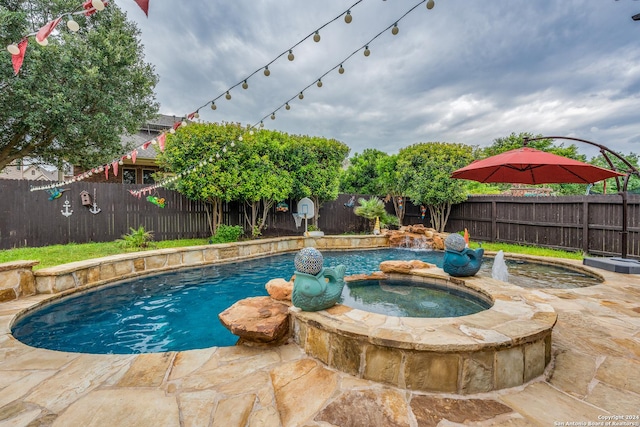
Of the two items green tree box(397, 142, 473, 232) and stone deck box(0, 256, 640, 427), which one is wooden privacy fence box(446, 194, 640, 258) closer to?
green tree box(397, 142, 473, 232)

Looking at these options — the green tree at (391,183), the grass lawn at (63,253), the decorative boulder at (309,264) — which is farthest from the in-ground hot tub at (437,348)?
the green tree at (391,183)

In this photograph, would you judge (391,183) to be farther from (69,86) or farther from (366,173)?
(69,86)

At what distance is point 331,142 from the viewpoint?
10.7 meters

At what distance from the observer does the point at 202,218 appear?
9.97 m

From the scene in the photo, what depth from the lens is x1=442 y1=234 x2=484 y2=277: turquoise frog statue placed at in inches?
156

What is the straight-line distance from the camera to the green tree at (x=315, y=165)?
9.91 m

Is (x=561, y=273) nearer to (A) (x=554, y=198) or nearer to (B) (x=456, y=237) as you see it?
(B) (x=456, y=237)

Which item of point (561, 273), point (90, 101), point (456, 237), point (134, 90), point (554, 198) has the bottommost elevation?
point (561, 273)

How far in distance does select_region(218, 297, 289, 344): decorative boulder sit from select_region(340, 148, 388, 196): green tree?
42.3ft

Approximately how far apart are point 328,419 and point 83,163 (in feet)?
49.2

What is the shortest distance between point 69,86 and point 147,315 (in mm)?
9907

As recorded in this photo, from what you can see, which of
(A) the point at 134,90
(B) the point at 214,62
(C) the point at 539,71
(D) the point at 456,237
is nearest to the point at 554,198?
(C) the point at 539,71

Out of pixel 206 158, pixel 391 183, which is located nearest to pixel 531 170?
pixel 206 158

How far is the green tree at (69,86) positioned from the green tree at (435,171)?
11.5 meters
